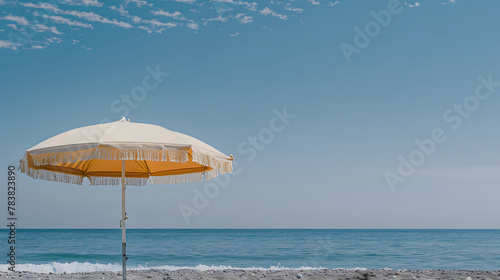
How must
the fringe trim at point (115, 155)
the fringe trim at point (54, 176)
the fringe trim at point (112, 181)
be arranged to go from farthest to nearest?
the fringe trim at point (112, 181), the fringe trim at point (54, 176), the fringe trim at point (115, 155)

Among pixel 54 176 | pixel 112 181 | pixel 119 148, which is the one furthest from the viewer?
pixel 112 181

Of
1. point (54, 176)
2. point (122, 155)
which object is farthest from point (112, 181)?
point (122, 155)

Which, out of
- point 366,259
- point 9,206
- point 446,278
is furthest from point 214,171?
point 366,259

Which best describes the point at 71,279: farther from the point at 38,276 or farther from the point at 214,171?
the point at 214,171

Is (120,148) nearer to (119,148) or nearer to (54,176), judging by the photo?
(119,148)

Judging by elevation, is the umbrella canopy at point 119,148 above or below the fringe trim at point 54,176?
above

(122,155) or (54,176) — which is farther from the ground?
(122,155)

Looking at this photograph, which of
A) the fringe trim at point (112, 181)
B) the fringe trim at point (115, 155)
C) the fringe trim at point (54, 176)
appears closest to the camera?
the fringe trim at point (115, 155)

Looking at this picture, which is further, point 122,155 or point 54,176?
point 54,176

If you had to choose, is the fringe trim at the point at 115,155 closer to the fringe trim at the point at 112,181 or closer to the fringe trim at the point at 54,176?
the fringe trim at the point at 54,176

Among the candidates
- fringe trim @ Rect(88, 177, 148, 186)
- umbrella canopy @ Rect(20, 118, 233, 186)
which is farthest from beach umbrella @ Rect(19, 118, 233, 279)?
fringe trim @ Rect(88, 177, 148, 186)

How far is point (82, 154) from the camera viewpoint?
14.2 ft

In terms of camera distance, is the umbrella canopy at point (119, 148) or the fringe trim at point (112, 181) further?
the fringe trim at point (112, 181)

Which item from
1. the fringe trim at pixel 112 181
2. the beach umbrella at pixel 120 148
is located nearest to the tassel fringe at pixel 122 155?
the beach umbrella at pixel 120 148
